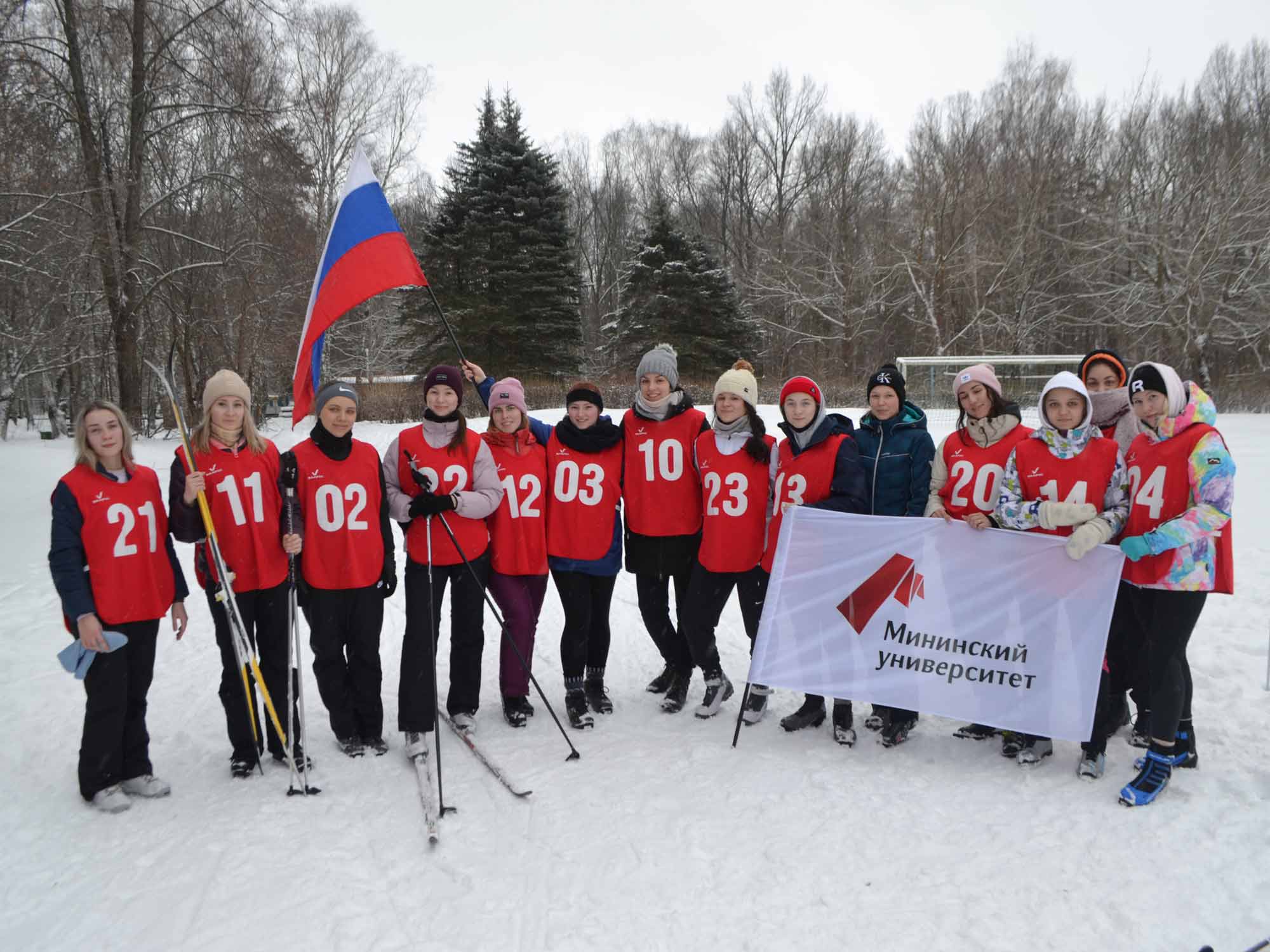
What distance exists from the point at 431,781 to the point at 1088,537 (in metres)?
3.52

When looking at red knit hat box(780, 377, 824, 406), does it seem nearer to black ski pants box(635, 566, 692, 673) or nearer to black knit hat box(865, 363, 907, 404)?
black knit hat box(865, 363, 907, 404)

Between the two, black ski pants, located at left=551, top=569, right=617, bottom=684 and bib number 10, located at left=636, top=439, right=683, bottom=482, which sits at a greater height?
bib number 10, located at left=636, top=439, right=683, bottom=482

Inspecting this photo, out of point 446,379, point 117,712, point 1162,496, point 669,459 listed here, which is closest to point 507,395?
point 446,379

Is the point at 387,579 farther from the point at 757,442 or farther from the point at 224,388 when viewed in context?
the point at 757,442

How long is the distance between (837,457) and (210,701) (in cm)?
445

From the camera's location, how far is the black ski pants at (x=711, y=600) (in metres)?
4.75

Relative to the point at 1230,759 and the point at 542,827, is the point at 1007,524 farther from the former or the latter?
the point at 542,827

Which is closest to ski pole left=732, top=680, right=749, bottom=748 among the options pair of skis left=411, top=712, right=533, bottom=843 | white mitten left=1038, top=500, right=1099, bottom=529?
pair of skis left=411, top=712, right=533, bottom=843

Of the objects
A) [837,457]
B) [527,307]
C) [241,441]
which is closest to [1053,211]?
[527,307]

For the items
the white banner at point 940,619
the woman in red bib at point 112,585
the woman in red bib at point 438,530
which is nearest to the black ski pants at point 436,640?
the woman in red bib at point 438,530

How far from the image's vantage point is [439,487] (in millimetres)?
4445

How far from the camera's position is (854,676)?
14.3ft

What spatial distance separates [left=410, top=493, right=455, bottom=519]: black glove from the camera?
4.19 meters

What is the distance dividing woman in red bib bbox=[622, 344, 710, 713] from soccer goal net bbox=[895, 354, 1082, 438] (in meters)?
13.1
